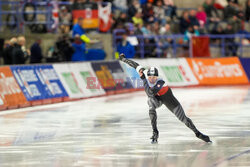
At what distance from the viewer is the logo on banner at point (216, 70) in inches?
1241

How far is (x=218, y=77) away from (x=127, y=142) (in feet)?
64.3

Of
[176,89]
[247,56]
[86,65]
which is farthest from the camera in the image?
[247,56]

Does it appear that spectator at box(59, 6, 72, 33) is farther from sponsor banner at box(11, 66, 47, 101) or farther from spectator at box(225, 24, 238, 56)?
spectator at box(225, 24, 238, 56)

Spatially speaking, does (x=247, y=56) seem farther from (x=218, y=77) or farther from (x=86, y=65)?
(x=86, y=65)

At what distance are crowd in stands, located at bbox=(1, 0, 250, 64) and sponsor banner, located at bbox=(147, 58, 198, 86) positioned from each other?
1.36m

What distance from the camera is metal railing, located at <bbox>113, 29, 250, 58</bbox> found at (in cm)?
3044

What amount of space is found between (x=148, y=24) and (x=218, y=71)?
3986mm

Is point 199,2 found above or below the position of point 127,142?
below

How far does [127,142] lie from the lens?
13.1m

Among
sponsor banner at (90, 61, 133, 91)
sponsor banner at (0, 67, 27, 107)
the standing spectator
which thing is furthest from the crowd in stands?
sponsor banner at (0, 67, 27, 107)

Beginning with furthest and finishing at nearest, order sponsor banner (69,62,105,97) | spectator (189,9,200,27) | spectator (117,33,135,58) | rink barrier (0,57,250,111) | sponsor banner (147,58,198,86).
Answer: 1. spectator (189,9,200,27)
2. sponsor banner (147,58,198,86)
3. spectator (117,33,135,58)
4. sponsor banner (69,62,105,97)
5. rink barrier (0,57,250,111)

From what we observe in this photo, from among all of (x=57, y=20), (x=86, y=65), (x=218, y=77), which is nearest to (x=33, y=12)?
(x=57, y=20)

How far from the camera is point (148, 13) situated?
31859 mm

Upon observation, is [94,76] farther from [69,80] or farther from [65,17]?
[65,17]
